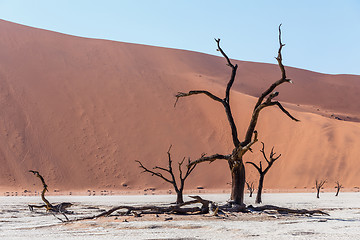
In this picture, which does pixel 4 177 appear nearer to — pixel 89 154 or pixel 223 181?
pixel 89 154

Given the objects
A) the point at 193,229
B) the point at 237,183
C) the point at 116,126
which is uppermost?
the point at 116,126

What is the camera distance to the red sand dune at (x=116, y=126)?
50.4 metres

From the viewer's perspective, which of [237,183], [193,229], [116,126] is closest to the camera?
[193,229]

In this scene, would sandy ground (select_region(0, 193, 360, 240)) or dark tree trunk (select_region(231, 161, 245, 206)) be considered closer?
sandy ground (select_region(0, 193, 360, 240))

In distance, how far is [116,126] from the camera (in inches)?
2211

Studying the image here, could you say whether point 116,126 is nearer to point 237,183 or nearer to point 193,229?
point 237,183

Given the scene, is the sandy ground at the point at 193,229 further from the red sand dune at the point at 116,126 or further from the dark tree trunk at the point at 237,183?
the red sand dune at the point at 116,126

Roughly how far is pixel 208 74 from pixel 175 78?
58.8ft

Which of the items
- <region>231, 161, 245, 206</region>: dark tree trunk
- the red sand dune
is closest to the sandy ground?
<region>231, 161, 245, 206</region>: dark tree trunk

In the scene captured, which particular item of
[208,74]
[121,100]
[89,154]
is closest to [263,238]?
[89,154]

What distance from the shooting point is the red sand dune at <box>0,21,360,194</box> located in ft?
165

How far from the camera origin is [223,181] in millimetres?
51625

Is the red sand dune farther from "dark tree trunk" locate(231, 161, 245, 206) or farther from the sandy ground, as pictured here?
the sandy ground

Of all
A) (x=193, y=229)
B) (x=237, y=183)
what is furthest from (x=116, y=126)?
(x=193, y=229)
